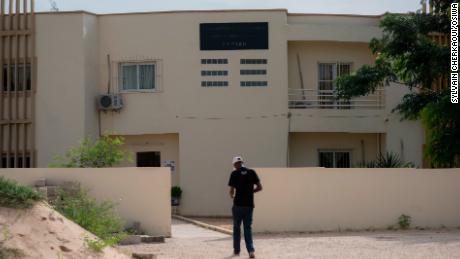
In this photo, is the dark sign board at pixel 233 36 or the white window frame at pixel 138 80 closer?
the dark sign board at pixel 233 36

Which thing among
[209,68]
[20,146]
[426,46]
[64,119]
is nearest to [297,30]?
[209,68]

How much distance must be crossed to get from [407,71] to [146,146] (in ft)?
30.3

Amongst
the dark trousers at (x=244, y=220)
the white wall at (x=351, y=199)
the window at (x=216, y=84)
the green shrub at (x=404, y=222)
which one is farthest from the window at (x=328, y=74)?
the dark trousers at (x=244, y=220)

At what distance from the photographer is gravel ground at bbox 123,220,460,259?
557 inches

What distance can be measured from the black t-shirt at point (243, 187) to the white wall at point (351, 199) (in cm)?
488

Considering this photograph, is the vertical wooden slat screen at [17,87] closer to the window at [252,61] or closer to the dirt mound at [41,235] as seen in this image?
the window at [252,61]

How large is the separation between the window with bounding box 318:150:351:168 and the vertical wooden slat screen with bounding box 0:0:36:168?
996 centimetres

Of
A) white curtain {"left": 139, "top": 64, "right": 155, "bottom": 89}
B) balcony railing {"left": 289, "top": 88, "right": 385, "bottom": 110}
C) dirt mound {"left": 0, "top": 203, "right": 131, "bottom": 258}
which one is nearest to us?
dirt mound {"left": 0, "top": 203, "right": 131, "bottom": 258}

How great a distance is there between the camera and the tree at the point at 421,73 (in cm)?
2233

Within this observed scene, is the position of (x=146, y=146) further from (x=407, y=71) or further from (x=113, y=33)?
(x=407, y=71)

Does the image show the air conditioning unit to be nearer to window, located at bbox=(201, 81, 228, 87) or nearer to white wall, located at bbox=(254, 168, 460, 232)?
window, located at bbox=(201, 81, 228, 87)

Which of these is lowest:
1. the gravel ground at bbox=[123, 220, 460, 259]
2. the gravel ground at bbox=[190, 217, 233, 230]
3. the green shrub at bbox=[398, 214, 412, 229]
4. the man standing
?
the gravel ground at bbox=[190, 217, 233, 230]

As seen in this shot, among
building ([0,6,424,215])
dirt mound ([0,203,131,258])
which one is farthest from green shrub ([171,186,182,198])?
dirt mound ([0,203,131,258])

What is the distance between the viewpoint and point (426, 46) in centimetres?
2277
